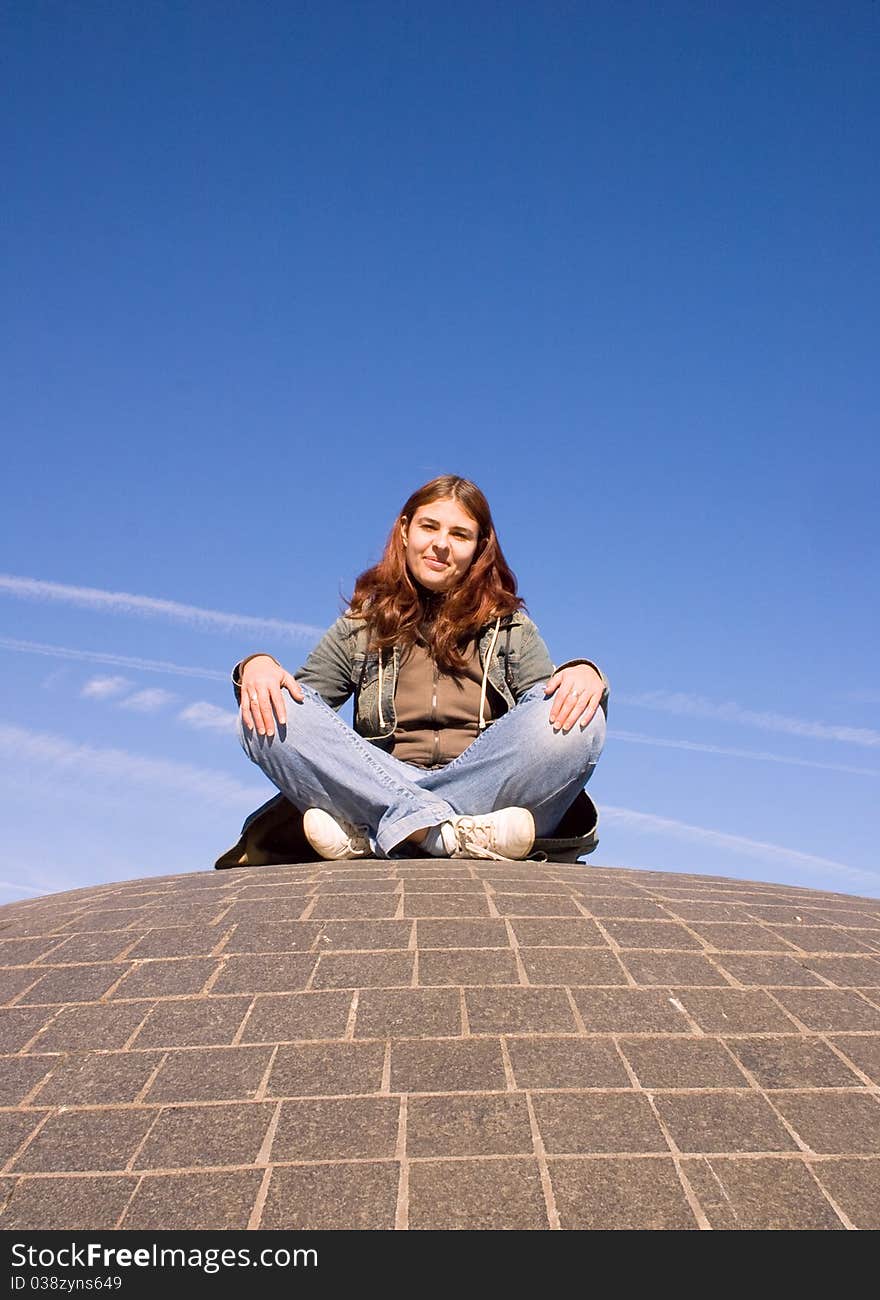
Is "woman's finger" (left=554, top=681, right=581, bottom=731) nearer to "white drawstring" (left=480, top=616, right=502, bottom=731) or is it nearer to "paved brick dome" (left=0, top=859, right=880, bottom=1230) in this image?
"white drawstring" (left=480, top=616, right=502, bottom=731)

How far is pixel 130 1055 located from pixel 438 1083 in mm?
850

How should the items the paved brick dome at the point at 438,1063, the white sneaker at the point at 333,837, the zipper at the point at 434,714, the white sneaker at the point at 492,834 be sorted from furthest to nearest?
the zipper at the point at 434,714 < the white sneaker at the point at 333,837 < the white sneaker at the point at 492,834 < the paved brick dome at the point at 438,1063

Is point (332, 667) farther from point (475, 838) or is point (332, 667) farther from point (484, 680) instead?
point (475, 838)

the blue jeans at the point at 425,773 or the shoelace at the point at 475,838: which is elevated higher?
the blue jeans at the point at 425,773

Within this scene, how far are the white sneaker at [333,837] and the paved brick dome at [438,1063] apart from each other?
0.38 metres

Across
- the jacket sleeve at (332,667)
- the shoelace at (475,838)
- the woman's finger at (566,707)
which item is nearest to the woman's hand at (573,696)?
the woman's finger at (566,707)

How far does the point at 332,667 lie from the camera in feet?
14.7

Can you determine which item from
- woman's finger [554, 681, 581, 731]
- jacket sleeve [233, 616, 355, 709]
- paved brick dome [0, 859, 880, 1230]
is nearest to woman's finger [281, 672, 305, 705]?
jacket sleeve [233, 616, 355, 709]

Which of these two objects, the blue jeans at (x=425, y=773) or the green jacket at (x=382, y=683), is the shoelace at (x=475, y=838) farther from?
the green jacket at (x=382, y=683)

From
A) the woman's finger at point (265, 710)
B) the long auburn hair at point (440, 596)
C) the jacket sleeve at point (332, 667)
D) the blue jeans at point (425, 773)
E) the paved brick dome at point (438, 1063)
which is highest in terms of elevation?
the long auburn hair at point (440, 596)

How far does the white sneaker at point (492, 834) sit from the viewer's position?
403 cm

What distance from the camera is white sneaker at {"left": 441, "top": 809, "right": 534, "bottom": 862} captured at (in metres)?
4.03

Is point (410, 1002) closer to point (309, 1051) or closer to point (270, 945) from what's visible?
point (309, 1051)
